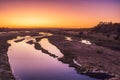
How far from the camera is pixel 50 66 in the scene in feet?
145

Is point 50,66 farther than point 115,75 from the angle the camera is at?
Yes

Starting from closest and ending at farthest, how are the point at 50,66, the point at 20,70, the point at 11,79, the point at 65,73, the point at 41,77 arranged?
the point at 11,79 → the point at 41,77 → the point at 65,73 → the point at 20,70 → the point at 50,66

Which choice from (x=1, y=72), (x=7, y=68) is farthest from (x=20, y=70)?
(x=1, y=72)

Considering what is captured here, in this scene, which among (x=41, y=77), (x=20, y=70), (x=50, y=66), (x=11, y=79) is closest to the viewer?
(x=11, y=79)

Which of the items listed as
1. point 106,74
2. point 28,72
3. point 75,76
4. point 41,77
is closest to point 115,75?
point 106,74

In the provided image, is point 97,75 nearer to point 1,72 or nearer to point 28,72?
point 28,72

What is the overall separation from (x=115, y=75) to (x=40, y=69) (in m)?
11.9

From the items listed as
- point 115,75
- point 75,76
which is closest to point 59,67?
point 75,76

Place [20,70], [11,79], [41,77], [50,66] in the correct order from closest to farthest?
[11,79], [41,77], [20,70], [50,66]

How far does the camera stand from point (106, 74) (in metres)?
36.4

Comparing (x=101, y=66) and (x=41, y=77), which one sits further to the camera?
(x=101, y=66)

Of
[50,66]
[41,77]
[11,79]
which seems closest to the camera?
[11,79]

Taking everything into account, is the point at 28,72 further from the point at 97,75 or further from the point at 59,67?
the point at 97,75

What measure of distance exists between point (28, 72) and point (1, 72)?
434cm
